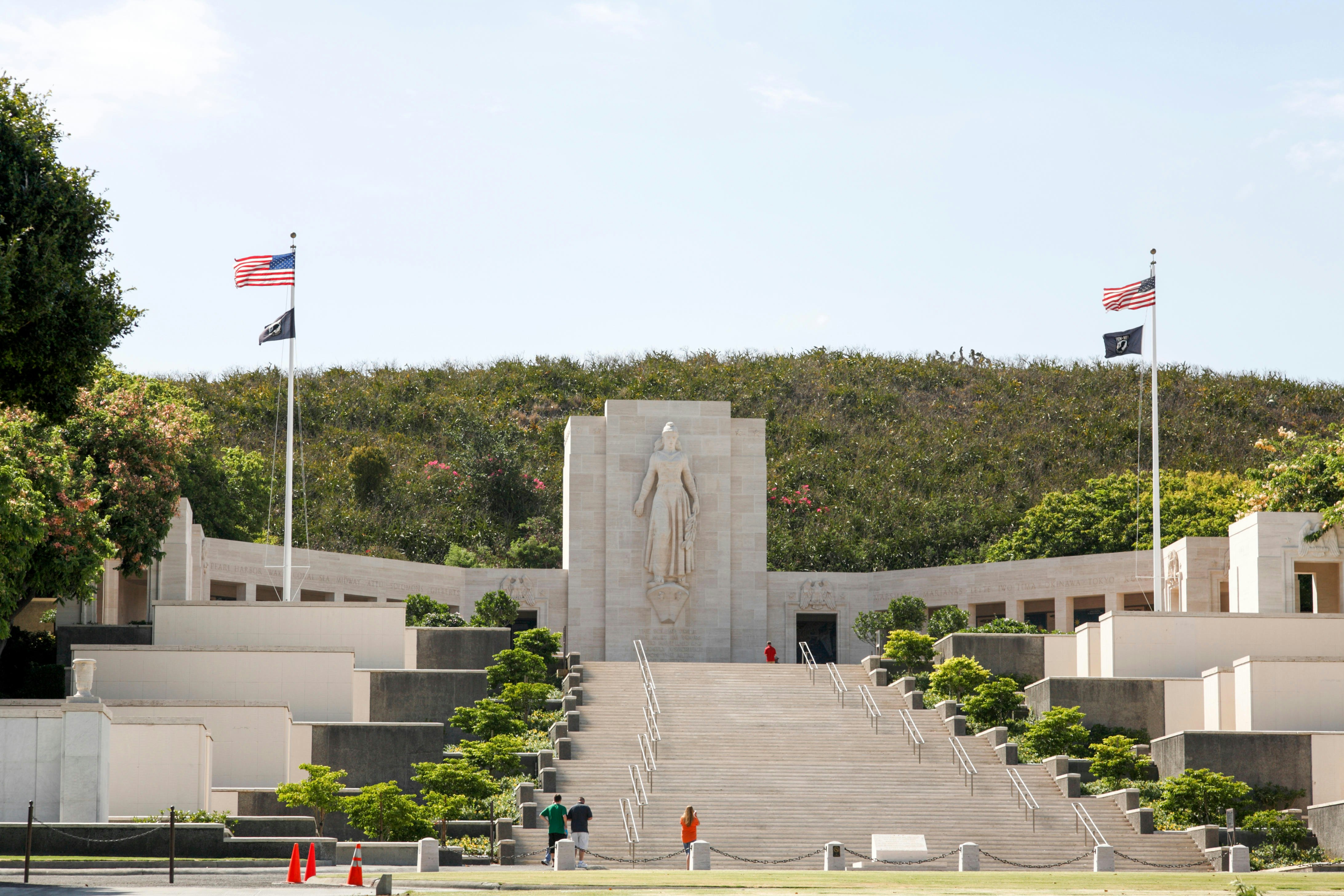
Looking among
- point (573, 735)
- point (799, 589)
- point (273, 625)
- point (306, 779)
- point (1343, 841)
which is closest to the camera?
point (1343, 841)

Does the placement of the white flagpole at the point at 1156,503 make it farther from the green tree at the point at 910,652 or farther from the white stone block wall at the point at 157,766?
the white stone block wall at the point at 157,766

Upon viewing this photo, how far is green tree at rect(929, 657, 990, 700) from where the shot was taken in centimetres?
3394

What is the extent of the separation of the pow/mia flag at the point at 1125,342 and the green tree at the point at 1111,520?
15.2 m

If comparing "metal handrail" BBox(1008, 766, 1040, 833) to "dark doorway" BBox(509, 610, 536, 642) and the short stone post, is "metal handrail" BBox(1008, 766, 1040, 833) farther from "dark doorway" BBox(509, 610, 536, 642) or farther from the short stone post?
"dark doorway" BBox(509, 610, 536, 642)

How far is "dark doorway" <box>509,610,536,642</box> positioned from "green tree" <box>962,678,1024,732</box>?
13.9 meters

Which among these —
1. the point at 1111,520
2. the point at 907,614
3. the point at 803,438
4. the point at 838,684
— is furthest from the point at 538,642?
the point at 803,438

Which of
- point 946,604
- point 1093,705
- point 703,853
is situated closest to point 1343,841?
point 1093,705

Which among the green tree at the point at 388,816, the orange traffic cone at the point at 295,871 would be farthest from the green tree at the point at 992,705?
the orange traffic cone at the point at 295,871

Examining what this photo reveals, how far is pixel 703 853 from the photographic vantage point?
2347cm

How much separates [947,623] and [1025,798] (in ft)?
37.6

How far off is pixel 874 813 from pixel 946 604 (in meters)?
19.4

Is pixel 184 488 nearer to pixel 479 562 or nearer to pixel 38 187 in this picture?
pixel 479 562

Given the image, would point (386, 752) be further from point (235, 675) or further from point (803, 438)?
point (803, 438)

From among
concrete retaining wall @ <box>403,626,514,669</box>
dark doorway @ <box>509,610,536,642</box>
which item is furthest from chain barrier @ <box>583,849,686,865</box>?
dark doorway @ <box>509,610,536,642</box>
